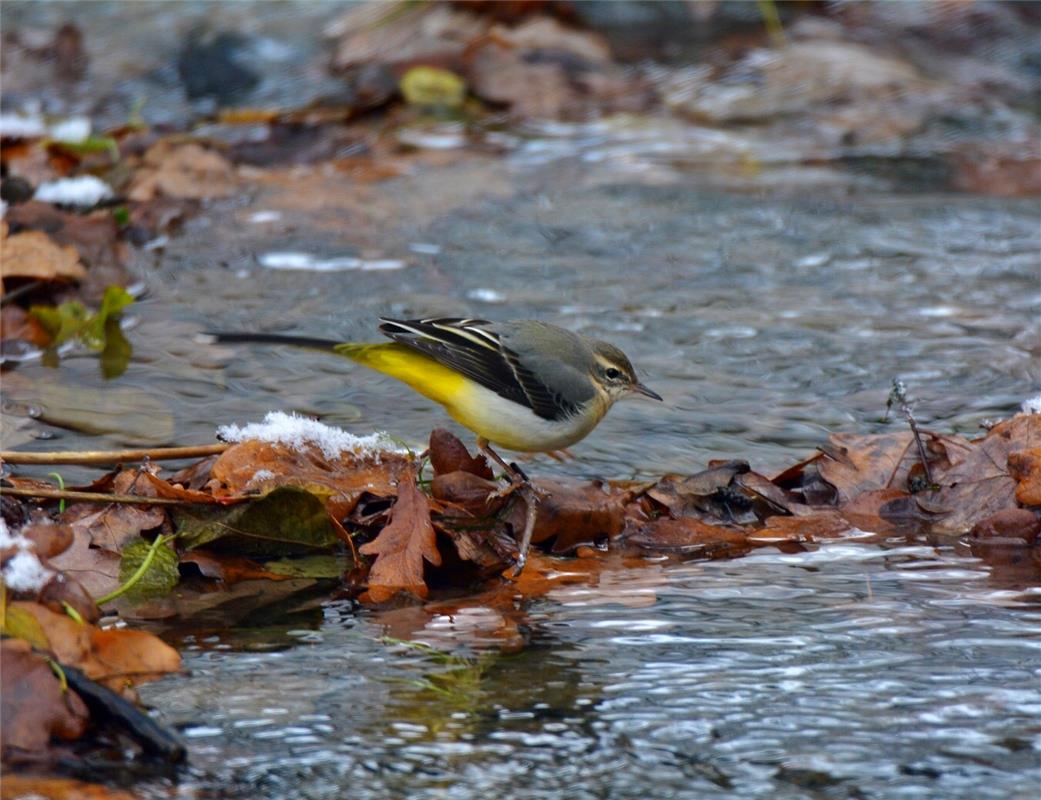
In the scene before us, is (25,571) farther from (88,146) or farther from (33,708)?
(88,146)

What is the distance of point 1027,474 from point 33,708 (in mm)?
3152

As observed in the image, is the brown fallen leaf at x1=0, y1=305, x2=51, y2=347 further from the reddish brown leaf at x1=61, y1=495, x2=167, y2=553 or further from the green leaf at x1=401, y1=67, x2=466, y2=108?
the green leaf at x1=401, y1=67, x2=466, y2=108

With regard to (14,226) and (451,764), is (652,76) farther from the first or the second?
(451,764)

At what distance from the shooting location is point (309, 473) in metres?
4.76

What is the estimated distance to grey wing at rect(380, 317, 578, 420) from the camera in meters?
5.20

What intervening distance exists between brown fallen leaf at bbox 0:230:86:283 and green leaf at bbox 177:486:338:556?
3023 millimetres

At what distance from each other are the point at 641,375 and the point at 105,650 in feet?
11.4

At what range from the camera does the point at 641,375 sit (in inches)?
253

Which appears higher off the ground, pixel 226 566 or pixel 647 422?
pixel 226 566

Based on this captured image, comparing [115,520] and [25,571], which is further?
[115,520]

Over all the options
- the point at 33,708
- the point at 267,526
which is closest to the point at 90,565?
the point at 267,526

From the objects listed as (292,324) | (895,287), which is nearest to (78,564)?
(292,324)

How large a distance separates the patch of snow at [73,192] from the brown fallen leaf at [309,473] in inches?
161

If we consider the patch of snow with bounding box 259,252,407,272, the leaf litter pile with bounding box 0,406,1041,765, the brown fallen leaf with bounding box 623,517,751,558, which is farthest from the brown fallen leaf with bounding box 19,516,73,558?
the patch of snow with bounding box 259,252,407,272
